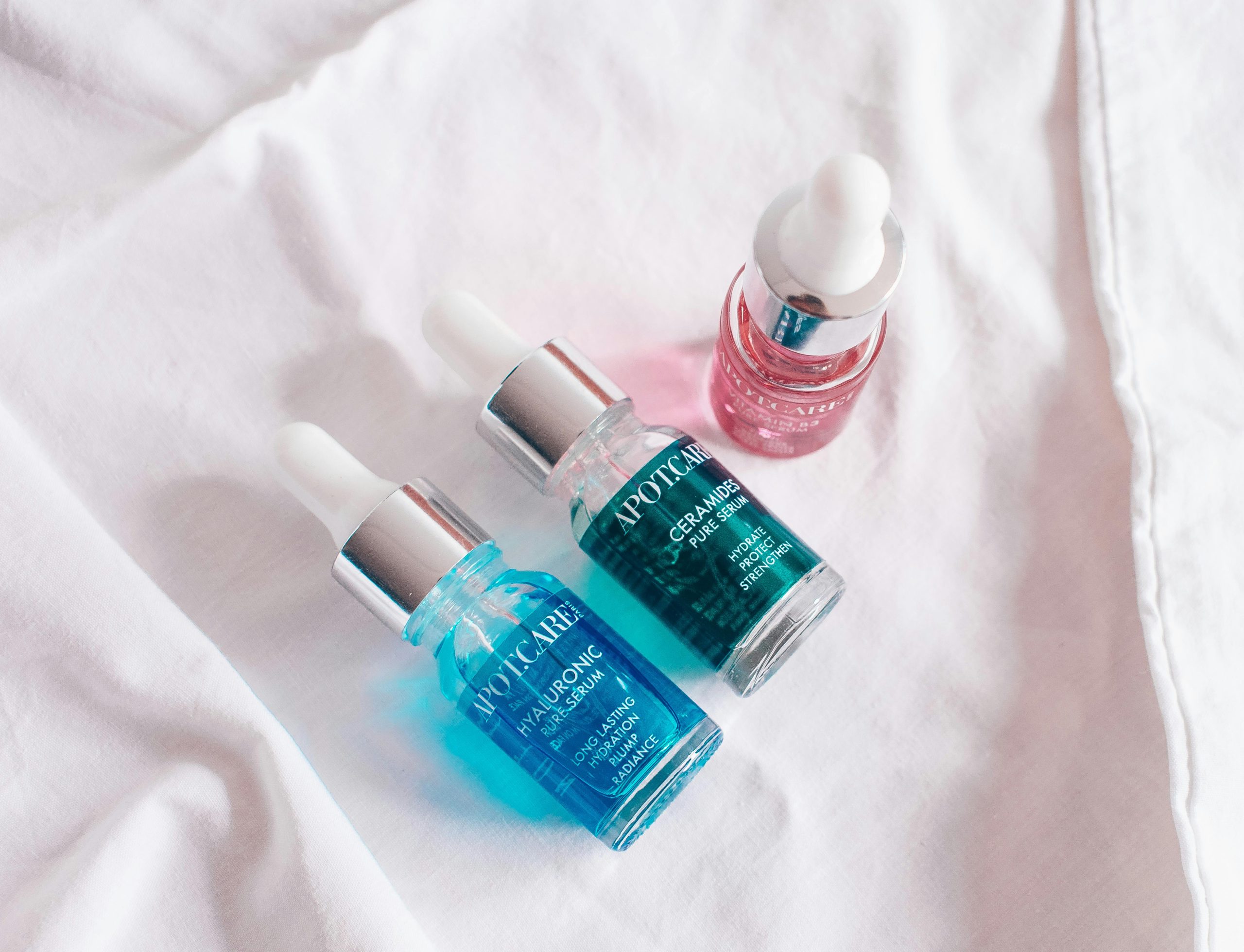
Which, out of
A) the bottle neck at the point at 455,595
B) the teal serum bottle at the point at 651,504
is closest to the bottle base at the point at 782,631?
the teal serum bottle at the point at 651,504

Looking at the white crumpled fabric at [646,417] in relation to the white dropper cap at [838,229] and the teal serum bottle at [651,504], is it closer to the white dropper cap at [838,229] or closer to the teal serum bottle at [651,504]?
the teal serum bottle at [651,504]

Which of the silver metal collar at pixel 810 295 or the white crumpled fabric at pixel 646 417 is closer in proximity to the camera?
the silver metal collar at pixel 810 295

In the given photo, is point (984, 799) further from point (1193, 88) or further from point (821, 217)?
point (1193, 88)

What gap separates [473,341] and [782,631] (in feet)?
0.80

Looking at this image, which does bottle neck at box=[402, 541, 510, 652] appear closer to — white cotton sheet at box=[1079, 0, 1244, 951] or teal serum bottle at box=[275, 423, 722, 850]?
teal serum bottle at box=[275, 423, 722, 850]

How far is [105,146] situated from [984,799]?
717 mm

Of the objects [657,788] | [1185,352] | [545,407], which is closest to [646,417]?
[545,407]

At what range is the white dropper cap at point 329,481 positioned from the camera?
0.52 meters

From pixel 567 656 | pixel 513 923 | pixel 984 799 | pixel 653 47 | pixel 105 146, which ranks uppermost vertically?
pixel 105 146

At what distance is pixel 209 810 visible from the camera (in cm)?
56

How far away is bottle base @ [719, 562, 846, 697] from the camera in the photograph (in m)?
0.54

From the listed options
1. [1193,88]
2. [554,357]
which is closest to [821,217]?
[554,357]

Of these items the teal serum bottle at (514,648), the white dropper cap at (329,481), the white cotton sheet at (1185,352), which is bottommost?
the white cotton sheet at (1185,352)

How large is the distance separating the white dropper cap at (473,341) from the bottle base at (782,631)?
0.66ft
